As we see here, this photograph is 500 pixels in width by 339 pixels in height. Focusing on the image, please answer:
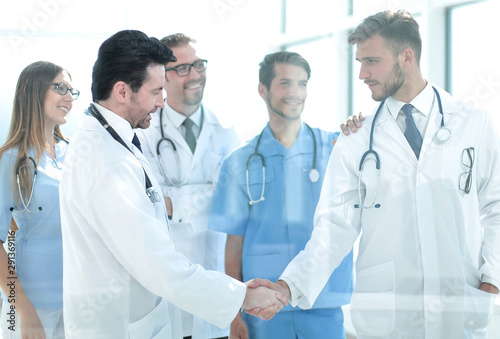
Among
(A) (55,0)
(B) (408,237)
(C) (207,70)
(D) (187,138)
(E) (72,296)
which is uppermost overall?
(A) (55,0)

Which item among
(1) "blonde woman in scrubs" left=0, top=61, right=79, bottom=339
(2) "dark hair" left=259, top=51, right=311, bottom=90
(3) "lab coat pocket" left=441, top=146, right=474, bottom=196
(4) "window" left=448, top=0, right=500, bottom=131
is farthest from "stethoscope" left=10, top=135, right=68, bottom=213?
(4) "window" left=448, top=0, right=500, bottom=131

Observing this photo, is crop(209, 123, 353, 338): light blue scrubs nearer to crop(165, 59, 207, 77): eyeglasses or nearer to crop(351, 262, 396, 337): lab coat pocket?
crop(351, 262, 396, 337): lab coat pocket

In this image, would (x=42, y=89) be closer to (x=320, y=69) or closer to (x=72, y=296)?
(x=72, y=296)

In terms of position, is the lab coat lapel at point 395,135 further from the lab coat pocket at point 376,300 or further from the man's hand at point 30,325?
the man's hand at point 30,325

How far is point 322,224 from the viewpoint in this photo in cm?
145

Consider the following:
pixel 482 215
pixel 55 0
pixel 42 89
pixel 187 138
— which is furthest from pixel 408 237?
pixel 55 0

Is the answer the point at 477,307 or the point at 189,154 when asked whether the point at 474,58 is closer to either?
the point at 477,307

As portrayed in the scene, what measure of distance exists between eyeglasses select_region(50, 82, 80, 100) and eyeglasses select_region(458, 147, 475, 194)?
1153 mm

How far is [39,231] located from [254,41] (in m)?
0.98

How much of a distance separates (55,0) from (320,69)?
93cm

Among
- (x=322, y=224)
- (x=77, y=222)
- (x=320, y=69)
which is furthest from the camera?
(x=320, y=69)

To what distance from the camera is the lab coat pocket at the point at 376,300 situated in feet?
4.34

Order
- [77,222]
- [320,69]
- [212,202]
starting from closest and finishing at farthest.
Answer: [77,222] → [212,202] → [320,69]

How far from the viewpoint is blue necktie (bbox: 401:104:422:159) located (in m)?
1.31
